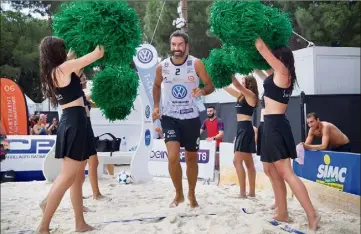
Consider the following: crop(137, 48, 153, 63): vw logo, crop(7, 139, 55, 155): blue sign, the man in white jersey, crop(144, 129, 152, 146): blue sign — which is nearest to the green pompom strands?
the man in white jersey

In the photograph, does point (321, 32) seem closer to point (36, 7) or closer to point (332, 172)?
point (332, 172)

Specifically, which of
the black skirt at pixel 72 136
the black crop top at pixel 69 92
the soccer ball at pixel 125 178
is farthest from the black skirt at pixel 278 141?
the soccer ball at pixel 125 178

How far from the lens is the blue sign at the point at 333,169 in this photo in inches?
194

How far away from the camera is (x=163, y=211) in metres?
4.49

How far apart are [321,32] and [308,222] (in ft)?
37.1

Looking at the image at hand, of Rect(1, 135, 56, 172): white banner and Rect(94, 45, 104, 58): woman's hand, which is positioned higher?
Rect(94, 45, 104, 58): woman's hand

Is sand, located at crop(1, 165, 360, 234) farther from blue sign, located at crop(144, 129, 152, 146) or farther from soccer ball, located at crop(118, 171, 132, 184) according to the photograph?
blue sign, located at crop(144, 129, 152, 146)

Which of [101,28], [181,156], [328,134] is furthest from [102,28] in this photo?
[181,156]

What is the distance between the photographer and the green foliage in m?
24.0

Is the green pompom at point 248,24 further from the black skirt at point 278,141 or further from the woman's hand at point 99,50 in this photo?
the woman's hand at point 99,50

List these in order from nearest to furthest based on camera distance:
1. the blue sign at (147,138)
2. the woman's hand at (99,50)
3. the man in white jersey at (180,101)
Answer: the woman's hand at (99,50) < the man in white jersey at (180,101) < the blue sign at (147,138)

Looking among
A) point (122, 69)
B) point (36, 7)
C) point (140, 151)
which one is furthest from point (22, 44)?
point (122, 69)

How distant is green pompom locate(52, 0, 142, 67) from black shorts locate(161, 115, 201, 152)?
103 centimetres

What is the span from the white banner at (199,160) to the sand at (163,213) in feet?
4.39
